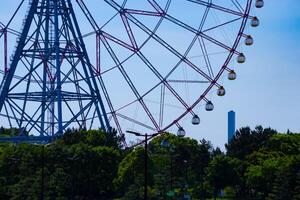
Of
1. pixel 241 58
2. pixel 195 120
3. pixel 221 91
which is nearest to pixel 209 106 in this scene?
pixel 195 120

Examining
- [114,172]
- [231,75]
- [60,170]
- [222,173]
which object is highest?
[231,75]

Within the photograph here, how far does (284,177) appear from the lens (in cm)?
7275

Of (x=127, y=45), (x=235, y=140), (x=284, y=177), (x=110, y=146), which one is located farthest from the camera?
(x=235, y=140)

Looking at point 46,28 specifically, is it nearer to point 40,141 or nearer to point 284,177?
point 40,141

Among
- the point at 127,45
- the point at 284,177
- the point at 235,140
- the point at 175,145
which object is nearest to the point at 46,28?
the point at 127,45

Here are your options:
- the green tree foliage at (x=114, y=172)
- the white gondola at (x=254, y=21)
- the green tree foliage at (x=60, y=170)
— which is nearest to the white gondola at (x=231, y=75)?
the white gondola at (x=254, y=21)

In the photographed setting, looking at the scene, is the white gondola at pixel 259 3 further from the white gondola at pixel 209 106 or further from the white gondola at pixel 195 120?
the white gondola at pixel 195 120

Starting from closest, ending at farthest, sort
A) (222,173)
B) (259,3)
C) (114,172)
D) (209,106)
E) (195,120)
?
(209,106) → (195,120) → (259,3) → (114,172) → (222,173)

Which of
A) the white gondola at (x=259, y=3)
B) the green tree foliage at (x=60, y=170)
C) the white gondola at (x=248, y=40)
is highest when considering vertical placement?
the white gondola at (x=259, y=3)

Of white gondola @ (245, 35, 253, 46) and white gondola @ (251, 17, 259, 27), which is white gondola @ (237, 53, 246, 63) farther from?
white gondola @ (251, 17, 259, 27)

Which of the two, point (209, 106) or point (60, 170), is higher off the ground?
point (209, 106)

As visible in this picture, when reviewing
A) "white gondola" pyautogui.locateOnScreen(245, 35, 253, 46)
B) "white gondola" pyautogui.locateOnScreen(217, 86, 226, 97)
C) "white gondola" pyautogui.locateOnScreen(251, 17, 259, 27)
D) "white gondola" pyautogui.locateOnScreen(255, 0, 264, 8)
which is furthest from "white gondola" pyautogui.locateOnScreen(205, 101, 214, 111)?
"white gondola" pyautogui.locateOnScreen(255, 0, 264, 8)

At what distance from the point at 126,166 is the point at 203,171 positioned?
26.0 meters

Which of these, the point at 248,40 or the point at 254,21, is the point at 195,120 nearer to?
the point at 248,40
